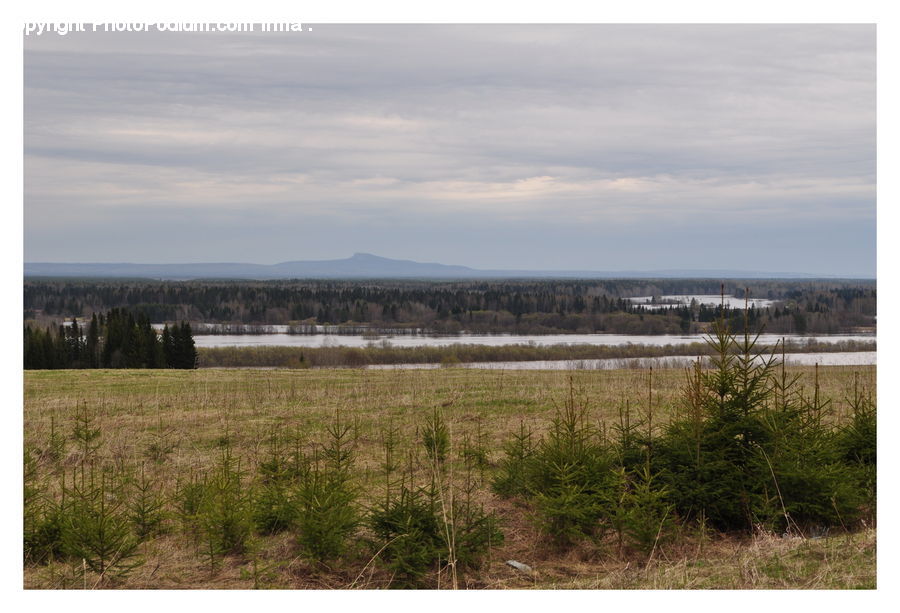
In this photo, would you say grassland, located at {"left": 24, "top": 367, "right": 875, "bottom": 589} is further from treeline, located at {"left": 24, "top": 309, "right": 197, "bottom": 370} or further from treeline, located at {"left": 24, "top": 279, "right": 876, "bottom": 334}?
treeline, located at {"left": 24, "top": 279, "right": 876, "bottom": 334}

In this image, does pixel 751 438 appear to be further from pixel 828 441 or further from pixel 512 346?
pixel 512 346

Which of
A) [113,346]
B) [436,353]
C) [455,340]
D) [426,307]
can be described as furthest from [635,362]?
[426,307]

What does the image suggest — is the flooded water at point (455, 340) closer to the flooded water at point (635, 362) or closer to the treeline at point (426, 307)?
the treeline at point (426, 307)

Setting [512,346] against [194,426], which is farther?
[512,346]

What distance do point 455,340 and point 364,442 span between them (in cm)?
7490

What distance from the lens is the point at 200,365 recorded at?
222 ft

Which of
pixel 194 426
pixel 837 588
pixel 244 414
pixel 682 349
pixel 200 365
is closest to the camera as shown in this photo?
pixel 837 588

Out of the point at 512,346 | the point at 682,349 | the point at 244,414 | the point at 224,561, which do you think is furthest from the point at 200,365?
the point at 224,561

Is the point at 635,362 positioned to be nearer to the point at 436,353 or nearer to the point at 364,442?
the point at 436,353

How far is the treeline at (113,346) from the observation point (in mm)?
57594

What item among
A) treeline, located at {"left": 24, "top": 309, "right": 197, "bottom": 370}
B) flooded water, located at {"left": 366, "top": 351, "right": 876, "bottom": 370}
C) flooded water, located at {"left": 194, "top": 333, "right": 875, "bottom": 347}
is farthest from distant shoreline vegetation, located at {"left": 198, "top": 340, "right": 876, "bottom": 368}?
treeline, located at {"left": 24, "top": 309, "right": 197, "bottom": 370}

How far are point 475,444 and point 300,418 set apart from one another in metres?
5.45

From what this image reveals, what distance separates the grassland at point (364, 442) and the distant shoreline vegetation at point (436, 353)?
35.5 m

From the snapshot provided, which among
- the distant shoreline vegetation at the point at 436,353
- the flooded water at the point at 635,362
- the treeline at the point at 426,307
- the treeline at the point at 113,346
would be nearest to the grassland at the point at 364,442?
the flooded water at the point at 635,362
